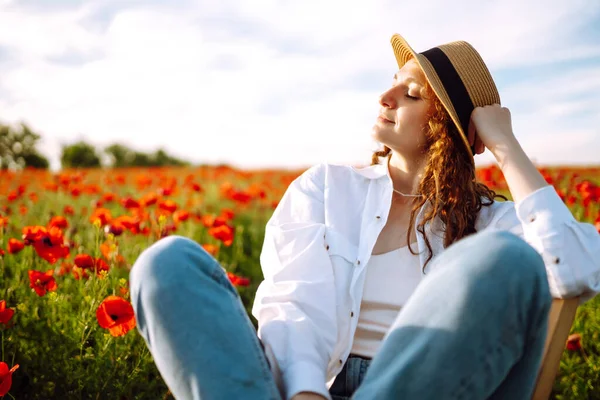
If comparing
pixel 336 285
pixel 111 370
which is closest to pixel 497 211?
pixel 336 285

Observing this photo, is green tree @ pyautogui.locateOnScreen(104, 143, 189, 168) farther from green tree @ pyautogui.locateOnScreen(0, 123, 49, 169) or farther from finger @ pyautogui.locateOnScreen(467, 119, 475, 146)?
finger @ pyautogui.locateOnScreen(467, 119, 475, 146)

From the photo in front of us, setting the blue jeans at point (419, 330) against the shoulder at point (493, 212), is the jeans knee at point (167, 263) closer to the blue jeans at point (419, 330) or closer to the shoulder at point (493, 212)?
the blue jeans at point (419, 330)

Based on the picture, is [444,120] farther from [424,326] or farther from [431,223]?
[424,326]

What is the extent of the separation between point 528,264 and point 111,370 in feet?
5.30

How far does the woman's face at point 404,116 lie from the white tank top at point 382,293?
363 millimetres

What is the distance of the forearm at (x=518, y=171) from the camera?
1.69 metres

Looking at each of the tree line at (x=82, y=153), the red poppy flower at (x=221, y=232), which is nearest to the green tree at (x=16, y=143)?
the tree line at (x=82, y=153)

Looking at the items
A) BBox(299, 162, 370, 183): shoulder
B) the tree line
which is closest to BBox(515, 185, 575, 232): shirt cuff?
BBox(299, 162, 370, 183): shoulder

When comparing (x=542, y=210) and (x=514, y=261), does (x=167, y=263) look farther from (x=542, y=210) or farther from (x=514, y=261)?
(x=542, y=210)

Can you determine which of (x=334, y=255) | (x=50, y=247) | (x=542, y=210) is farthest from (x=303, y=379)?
(x=50, y=247)

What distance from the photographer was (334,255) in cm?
182

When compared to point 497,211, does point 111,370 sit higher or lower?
lower

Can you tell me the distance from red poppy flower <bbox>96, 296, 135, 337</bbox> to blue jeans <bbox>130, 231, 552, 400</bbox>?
0.65 metres

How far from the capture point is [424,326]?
1268 mm
